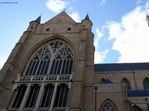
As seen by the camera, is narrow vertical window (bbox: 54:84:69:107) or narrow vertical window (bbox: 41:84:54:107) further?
narrow vertical window (bbox: 41:84:54:107)

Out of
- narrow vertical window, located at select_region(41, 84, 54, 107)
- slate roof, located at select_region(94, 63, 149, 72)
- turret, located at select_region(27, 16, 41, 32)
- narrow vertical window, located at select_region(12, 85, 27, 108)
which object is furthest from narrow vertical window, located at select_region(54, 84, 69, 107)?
slate roof, located at select_region(94, 63, 149, 72)

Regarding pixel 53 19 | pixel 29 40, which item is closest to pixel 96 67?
pixel 53 19

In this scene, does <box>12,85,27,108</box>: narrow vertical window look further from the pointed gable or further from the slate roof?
the slate roof

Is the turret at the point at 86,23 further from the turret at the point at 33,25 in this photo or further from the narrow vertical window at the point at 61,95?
the narrow vertical window at the point at 61,95

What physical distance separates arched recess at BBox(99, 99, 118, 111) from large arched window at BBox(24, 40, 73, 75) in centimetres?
462

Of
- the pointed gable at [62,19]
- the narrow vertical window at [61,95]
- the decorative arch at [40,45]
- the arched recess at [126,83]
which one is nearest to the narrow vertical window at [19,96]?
the decorative arch at [40,45]

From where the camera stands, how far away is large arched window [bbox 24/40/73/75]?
1730cm

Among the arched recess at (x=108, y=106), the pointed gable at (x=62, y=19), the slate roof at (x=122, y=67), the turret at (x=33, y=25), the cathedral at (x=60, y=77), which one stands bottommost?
the arched recess at (x=108, y=106)

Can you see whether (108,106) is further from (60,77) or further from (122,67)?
(122,67)

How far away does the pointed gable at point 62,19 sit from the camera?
2312 cm

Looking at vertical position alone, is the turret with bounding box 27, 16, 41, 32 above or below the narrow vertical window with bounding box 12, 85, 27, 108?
above

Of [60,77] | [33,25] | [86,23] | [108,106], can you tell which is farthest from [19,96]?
[86,23]

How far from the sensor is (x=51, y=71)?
17172mm

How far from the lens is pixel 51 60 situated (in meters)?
18.2
